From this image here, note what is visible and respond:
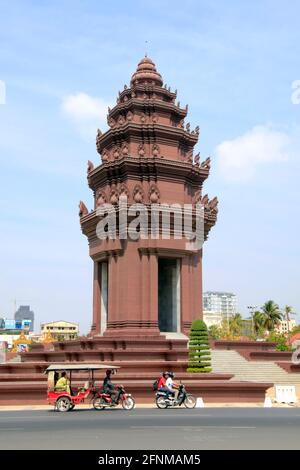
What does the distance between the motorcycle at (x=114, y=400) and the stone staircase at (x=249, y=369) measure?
11.3m

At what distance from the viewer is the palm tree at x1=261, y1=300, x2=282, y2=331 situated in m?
113

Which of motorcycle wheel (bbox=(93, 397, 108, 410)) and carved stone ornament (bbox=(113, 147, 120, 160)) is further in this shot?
carved stone ornament (bbox=(113, 147, 120, 160))

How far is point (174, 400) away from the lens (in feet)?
77.4

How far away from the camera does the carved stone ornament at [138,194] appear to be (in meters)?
36.2

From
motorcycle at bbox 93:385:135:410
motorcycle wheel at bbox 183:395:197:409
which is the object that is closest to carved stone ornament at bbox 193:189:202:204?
motorcycle wheel at bbox 183:395:197:409

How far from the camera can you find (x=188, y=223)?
37.7 metres

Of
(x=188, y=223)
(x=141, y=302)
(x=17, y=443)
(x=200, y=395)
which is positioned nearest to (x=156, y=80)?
(x=188, y=223)

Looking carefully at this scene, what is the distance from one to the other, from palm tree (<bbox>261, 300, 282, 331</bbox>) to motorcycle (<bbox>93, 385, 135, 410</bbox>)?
306 ft

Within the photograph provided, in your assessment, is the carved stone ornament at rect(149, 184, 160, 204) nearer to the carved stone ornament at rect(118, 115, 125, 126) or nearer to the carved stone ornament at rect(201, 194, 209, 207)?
the carved stone ornament at rect(201, 194, 209, 207)

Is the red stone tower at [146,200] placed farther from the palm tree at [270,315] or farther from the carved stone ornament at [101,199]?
the palm tree at [270,315]

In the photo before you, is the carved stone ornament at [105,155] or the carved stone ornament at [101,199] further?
the carved stone ornament at [105,155]

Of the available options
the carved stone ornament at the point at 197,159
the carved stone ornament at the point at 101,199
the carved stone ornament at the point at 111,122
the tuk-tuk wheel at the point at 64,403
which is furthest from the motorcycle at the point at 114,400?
the carved stone ornament at the point at 111,122
